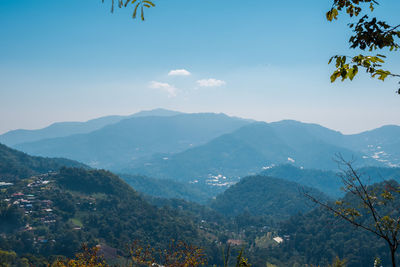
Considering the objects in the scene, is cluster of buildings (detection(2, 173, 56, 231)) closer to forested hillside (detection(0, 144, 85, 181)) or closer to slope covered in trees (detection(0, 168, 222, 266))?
slope covered in trees (detection(0, 168, 222, 266))

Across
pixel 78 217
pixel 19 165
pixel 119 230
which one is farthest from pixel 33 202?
pixel 19 165

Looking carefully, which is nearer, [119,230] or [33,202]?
[119,230]

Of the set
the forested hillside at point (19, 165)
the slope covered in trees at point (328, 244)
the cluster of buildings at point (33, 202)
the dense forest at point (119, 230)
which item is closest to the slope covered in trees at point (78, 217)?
the cluster of buildings at point (33, 202)

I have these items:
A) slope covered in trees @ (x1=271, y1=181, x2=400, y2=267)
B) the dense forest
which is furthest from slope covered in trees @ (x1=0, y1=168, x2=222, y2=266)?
slope covered in trees @ (x1=271, y1=181, x2=400, y2=267)

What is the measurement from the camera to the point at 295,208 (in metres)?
190

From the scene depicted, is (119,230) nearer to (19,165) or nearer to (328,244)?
(328,244)

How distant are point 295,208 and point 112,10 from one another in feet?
668

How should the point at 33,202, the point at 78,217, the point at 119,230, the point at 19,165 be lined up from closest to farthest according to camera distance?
1. the point at 119,230
2. the point at 33,202
3. the point at 78,217
4. the point at 19,165

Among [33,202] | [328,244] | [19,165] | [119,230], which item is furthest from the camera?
[19,165]

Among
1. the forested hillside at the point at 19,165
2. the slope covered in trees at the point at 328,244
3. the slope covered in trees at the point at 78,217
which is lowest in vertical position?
the slope covered in trees at the point at 328,244

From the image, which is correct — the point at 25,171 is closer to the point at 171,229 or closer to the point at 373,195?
the point at 171,229

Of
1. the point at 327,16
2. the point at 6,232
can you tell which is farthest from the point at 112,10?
the point at 6,232

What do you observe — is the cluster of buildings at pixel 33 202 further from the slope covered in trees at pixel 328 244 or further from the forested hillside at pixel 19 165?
the slope covered in trees at pixel 328 244

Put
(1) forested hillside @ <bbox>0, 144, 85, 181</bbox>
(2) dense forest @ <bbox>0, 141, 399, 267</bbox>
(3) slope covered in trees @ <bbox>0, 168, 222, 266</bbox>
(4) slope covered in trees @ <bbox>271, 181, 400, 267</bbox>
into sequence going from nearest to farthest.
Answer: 1. (3) slope covered in trees @ <bbox>0, 168, 222, 266</bbox>
2. (2) dense forest @ <bbox>0, 141, 399, 267</bbox>
3. (4) slope covered in trees @ <bbox>271, 181, 400, 267</bbox>
4. (1) forested hillside @ <bbox>0, 144, 85, 181</bbox>
